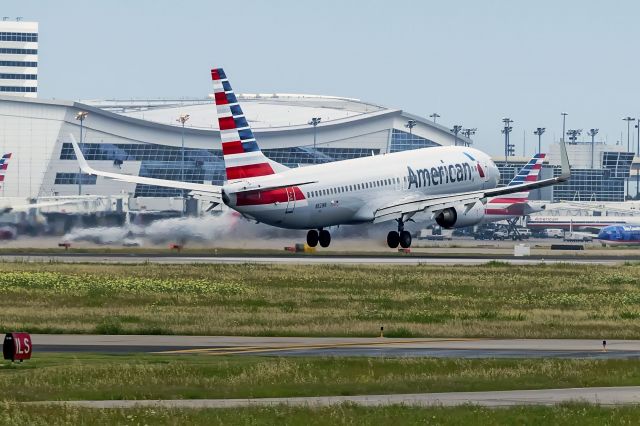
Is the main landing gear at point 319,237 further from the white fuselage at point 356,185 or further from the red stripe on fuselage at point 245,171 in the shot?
the red stripe on fuselage at point 245,171

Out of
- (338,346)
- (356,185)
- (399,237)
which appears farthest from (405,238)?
(338,346)

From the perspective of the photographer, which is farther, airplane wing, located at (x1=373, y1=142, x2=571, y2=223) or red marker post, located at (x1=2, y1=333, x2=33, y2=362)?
airplane wing, located at (x1=373, y1=142, x2=571, y2=223)

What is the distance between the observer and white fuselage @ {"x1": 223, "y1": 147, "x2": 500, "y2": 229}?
262 ft

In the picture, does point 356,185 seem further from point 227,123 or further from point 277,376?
point 277,376

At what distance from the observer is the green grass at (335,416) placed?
25.3 m

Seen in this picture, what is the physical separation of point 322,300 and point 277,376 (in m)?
26.7

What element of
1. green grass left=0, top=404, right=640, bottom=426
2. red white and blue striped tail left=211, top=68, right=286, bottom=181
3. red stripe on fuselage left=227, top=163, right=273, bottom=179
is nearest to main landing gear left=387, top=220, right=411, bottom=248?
red stripe on fuselage left=227, top=163, right=273, bottom=179

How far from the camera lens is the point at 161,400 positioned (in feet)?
95.8

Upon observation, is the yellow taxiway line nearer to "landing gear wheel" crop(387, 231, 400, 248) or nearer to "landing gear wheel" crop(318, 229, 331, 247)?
"landing gear wheel" crop(318, 229, 331, 247)

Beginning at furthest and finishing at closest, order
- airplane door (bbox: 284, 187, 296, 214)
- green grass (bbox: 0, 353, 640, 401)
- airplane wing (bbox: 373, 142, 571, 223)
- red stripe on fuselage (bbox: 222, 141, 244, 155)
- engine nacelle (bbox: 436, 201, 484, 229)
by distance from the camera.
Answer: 1. engine nacelle (bbox: 436, 201, 484, 229)
2. airplane wing (bbox: 373, 142, 571, 223)
3. airplane door (bbox: 284, 187, 296, 214)
4. red stripe on fuselage (bbox: 222, 141, 244, 155)
5. green grass (bbox: 0, 353, 640, 401)

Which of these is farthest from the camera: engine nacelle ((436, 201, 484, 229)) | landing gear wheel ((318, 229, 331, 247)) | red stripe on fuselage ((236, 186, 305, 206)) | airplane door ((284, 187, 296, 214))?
engine nacelle ((436, 201, 484, 229))

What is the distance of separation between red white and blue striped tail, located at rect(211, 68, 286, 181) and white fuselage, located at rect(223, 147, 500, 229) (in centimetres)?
83

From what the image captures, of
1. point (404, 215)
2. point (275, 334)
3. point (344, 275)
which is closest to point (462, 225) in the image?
point (404, 215)

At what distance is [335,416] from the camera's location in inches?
1021
